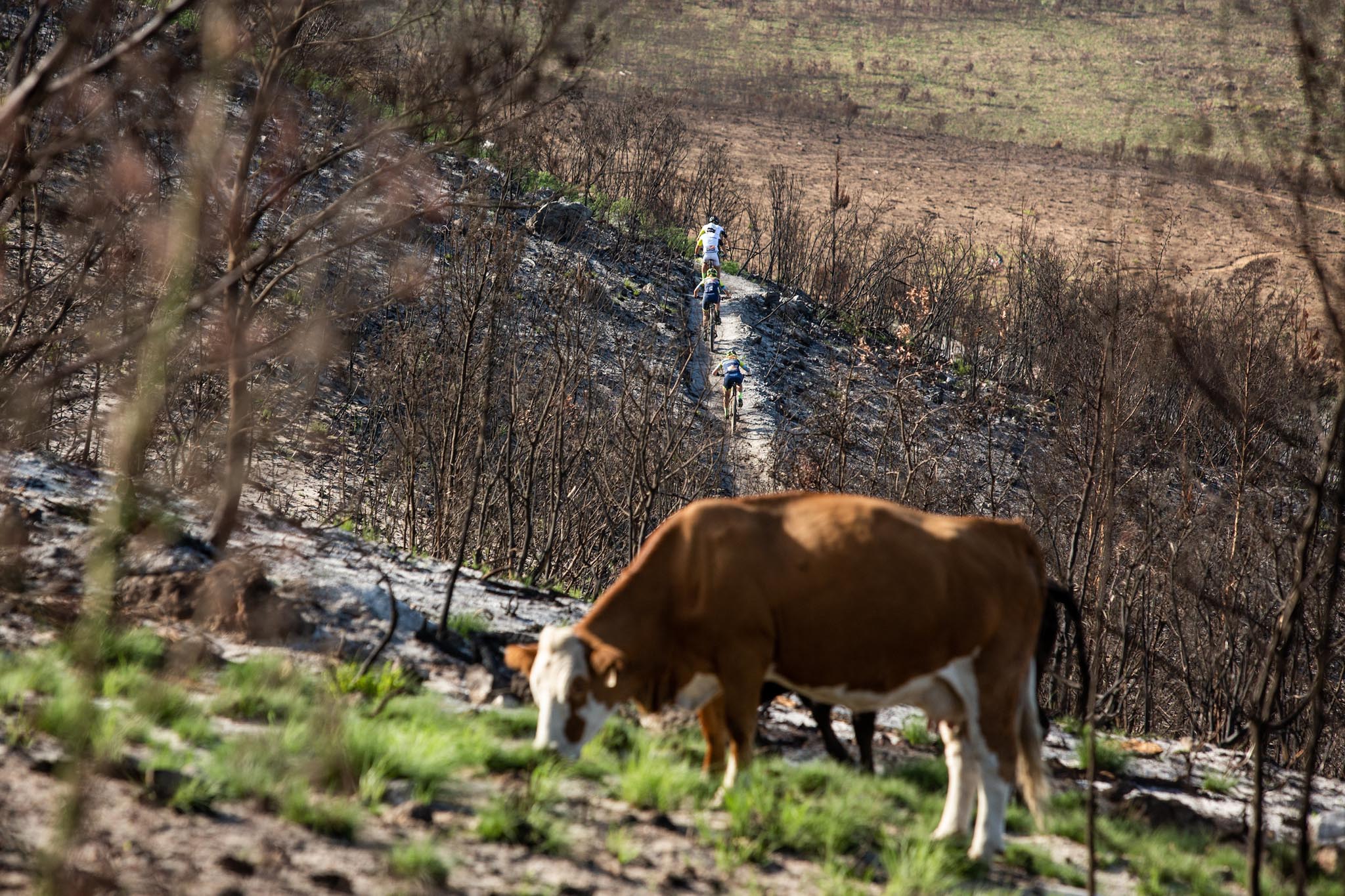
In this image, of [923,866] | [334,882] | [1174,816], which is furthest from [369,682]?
[1174,816]

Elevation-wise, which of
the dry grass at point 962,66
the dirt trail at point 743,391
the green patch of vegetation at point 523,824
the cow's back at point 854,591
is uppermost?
the dry grass at point 962,66

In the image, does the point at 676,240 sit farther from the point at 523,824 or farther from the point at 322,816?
the point at 322,816

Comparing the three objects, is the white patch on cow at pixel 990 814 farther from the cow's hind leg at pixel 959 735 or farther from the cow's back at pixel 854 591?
the cow's back at pixel 854 591

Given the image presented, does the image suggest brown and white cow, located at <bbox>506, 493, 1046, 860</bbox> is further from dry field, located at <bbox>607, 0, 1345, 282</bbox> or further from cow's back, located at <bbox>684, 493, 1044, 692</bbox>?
dry field, located at <bbox>607, 0, 1345, 282</bbox>

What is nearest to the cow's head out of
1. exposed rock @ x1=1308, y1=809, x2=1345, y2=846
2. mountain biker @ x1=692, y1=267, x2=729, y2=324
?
exposed rock @ x1=1308, y1=809, x2=1345, y2=846

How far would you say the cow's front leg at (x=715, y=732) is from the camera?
6406mm

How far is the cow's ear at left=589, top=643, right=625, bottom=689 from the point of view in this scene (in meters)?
5.93

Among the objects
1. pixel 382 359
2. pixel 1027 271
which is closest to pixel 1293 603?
pixel 382 359

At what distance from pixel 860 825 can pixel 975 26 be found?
411 feet

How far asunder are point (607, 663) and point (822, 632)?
3.82 ft

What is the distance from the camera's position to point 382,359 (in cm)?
2570

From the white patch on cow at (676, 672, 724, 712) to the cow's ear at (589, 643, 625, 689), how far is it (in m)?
0.48

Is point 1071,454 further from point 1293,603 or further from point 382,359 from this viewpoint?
point 382,359

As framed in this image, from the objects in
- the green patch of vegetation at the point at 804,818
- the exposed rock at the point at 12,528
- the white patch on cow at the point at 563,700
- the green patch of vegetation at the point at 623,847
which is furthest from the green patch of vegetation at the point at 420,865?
the exposed rock at the point at 12,528
